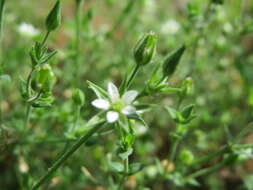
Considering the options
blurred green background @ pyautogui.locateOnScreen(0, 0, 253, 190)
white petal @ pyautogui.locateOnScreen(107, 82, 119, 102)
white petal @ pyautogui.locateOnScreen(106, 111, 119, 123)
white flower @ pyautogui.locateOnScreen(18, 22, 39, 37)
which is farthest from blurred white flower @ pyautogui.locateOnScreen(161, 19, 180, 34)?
white petal @ pyautogui.locateOnScreen(106, 111, 119, 123)

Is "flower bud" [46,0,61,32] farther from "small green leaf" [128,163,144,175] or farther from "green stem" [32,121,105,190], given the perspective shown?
"small green leaf" [128,163,144,175]

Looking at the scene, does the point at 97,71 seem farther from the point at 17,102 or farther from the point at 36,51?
the point at 36,51

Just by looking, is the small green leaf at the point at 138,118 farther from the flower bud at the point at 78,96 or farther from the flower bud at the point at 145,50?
the flower bud at the point at 78,96

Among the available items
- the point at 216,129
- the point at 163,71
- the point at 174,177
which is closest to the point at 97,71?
the point at 216,129

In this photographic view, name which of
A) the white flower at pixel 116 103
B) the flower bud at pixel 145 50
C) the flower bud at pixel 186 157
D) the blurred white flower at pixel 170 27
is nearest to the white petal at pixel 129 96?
the white flower at pixel 116 103

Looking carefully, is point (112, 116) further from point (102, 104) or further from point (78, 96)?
point (78, 96)

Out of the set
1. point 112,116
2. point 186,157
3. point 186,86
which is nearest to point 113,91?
point 112,116
